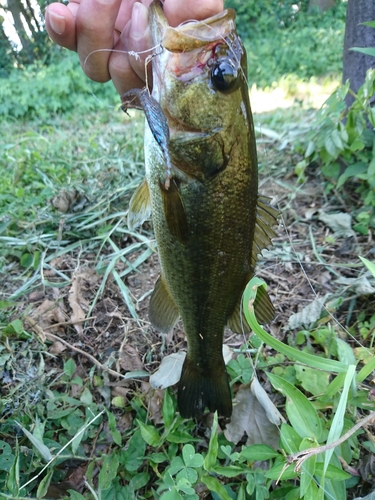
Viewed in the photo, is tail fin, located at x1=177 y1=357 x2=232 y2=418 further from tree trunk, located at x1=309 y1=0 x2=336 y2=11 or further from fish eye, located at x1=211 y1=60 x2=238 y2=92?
→ tree trunk, located at x1=309 y1=0 x2=336 y2=11

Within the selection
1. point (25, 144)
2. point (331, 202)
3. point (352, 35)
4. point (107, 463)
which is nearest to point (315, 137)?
point (331, 202)

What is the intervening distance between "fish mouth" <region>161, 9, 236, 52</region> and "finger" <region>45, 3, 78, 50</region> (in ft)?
1.96

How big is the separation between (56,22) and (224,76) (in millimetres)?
806

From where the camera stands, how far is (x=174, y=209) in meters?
1.34

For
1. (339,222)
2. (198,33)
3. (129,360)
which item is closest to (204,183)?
(198,33)

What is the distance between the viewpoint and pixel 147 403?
1.72 meters

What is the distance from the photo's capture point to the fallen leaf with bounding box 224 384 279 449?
4.92ft

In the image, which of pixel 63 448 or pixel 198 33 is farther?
pixel 63 448

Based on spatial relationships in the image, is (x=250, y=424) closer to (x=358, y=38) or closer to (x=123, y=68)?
(x=123, y=68)

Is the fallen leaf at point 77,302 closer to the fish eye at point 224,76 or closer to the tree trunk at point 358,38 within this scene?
the fish eye at point 224,76

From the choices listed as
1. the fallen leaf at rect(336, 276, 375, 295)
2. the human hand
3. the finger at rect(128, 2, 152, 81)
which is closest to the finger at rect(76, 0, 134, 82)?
the human hand

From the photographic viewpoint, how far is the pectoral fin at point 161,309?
1.62 m

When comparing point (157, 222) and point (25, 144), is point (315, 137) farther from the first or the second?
point (25, 144)

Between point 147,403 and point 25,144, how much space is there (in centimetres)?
361
